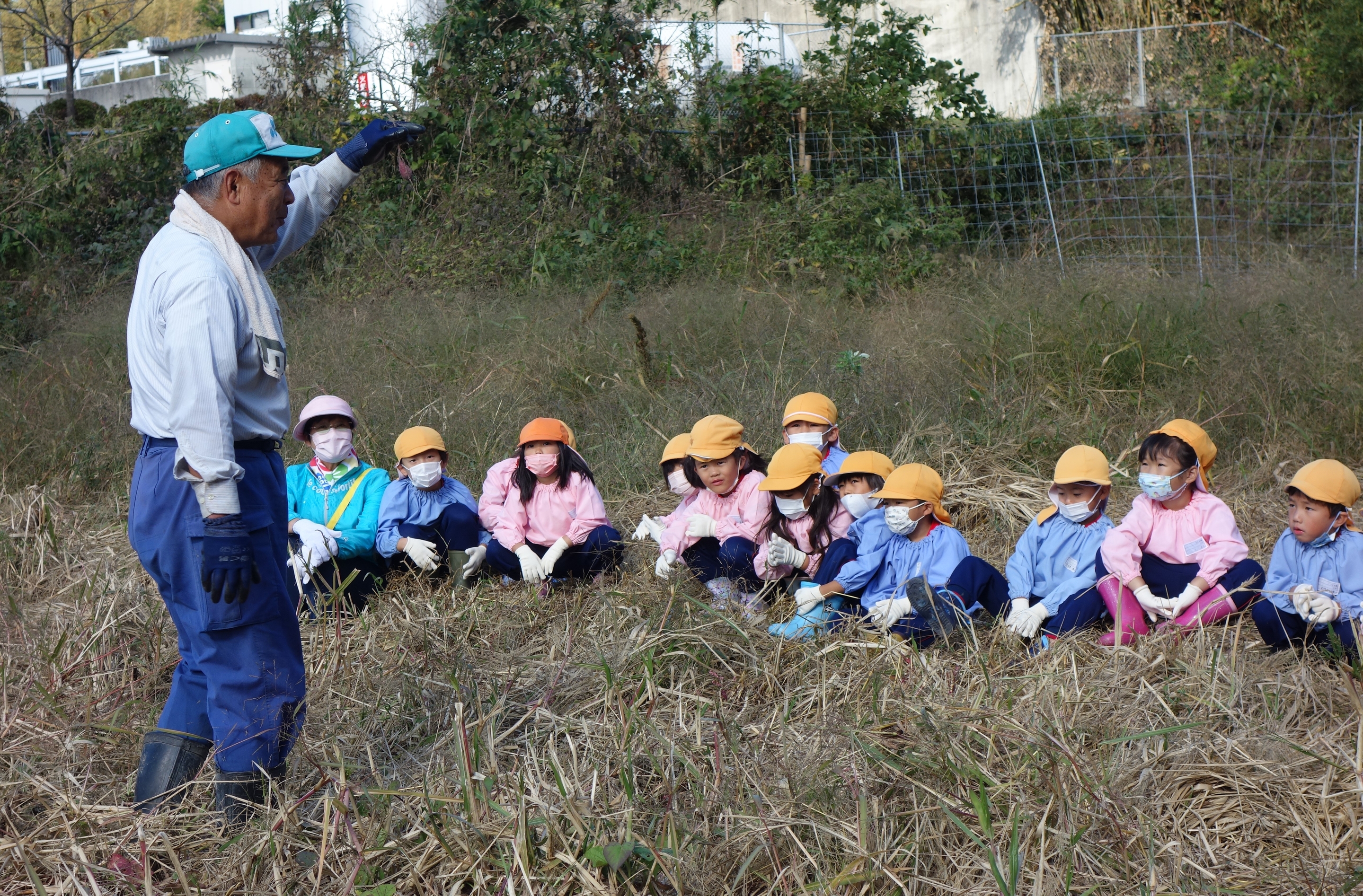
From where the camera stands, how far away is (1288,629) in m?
3.62

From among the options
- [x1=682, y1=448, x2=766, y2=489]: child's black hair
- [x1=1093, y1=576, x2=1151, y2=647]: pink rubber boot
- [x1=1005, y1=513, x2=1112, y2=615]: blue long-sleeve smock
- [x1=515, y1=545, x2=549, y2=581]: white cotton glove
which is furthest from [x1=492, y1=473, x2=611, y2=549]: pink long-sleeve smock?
[x1=1093, y1=576, x2=1151, y2=647]: pink rubber boot

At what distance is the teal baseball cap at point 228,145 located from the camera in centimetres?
272

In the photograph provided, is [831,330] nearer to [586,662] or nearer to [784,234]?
[784,234]

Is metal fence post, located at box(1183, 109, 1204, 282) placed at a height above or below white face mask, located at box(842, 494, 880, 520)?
above

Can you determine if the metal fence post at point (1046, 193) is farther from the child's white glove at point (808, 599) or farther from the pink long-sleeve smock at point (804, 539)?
the child's white glove at point (808, 599)

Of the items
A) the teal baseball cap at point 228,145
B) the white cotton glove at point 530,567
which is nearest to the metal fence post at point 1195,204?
the white cotton glove at point 530,567

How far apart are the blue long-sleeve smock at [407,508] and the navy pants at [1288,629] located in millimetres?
2894

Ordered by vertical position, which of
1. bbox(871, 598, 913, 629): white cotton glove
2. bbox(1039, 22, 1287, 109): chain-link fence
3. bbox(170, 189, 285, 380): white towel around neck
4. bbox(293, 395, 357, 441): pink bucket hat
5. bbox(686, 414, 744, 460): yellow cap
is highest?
bbox(1039, 22, 1287, 109): chain-link fence

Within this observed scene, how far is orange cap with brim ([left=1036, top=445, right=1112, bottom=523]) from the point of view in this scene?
4.10 m

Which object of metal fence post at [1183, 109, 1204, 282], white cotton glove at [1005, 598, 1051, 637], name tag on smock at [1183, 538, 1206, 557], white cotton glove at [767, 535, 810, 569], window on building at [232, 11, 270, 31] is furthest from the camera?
window on building at [232, 11, 270, 31]

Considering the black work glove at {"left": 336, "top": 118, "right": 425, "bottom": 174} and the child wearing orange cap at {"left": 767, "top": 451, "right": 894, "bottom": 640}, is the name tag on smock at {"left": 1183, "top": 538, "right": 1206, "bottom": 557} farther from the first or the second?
the black work glove at {"left": 336, "top": 118, "right": 425, "bottom": 174}

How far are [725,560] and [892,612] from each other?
2.67ft

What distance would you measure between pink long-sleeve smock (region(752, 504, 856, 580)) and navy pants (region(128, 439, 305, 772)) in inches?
80.9

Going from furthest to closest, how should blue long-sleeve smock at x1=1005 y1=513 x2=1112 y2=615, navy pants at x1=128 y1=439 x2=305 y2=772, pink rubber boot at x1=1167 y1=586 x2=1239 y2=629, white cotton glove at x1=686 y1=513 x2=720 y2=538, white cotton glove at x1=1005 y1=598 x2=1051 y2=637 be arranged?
1. white cotton glove at x1=686 y1=513 x2=720 y2=538
2. blue long-sleeve smock at x1=1005 y1=513 x2=1112 y2=615
3. white cotton glove at x1=1005 y1=598 x2=1051 y2=637
4. pink rubber boot at x1=1167 y1=586 x2=1239 y2=629
5. navy pants at x1=128 y1=439 x2=305 y2=772
